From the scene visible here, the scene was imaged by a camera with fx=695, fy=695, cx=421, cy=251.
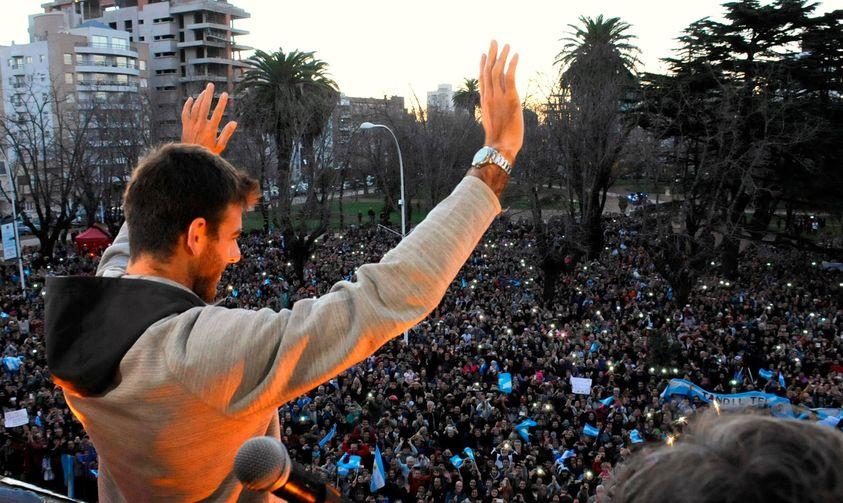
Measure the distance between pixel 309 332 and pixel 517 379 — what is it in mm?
14246

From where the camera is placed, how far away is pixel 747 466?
3.10ft

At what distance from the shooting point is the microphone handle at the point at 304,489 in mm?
1411

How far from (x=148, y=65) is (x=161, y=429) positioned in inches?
3485

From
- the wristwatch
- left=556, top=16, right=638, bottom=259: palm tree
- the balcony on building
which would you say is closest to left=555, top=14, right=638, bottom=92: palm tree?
left=556, top=16, right=638, bottom=259: palm tree

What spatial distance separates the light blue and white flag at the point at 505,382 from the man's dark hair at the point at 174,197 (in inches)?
533

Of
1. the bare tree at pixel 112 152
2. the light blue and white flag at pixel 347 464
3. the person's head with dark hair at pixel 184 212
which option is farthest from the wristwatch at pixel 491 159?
the bare tree at pixel 112 152

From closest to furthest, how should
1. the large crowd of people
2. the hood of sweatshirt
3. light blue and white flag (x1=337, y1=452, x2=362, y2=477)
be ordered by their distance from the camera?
the hood of sweatshirt
light blue and white flag (x1=337, y1=452, x2=362, y2=477)
the large crowd of people

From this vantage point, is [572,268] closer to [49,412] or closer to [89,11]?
[49,412]

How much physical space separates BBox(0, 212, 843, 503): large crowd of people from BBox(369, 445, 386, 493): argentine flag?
0.43 ft

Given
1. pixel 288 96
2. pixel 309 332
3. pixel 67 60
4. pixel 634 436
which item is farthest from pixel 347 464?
pixel 67 60

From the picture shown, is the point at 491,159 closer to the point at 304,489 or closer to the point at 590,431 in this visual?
the point at 304,489

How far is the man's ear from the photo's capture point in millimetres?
1649

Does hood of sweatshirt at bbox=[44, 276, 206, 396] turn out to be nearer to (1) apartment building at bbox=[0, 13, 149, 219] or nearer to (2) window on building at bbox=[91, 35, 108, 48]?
(1) apartment building at bbox=[0, 13, 149, 219]

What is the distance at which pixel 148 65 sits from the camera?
81250 millimetres
